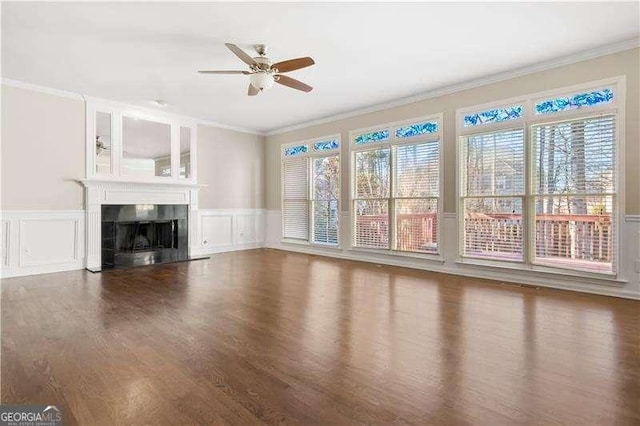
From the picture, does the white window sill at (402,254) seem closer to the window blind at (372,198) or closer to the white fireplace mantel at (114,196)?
the window blind at (372,198)

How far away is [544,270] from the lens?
4.58 meters

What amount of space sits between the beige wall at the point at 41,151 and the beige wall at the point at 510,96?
13.8 ft

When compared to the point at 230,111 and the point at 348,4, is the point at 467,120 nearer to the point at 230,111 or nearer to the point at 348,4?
the point at 348,4

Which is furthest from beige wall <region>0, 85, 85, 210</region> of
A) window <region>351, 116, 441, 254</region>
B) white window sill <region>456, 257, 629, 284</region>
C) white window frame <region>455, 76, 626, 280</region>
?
white window sill <region>456, 257, 629, 284</region>

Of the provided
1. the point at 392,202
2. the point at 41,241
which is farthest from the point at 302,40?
the point at 41,241

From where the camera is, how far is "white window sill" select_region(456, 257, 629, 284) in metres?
4.10

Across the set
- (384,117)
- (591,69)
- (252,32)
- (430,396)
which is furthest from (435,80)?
(430,396)

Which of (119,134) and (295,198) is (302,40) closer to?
(119,134)

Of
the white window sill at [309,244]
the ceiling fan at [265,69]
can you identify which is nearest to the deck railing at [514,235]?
the white window sill at [309,244]

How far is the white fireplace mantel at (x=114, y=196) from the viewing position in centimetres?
575

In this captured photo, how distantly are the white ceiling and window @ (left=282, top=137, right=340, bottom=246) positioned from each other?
200 cm

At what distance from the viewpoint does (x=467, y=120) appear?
17.4 feet

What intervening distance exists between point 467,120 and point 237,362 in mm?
4749

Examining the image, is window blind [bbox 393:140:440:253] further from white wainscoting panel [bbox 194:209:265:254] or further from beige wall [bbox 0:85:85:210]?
beige wall [bbox 0:85:85:210]
